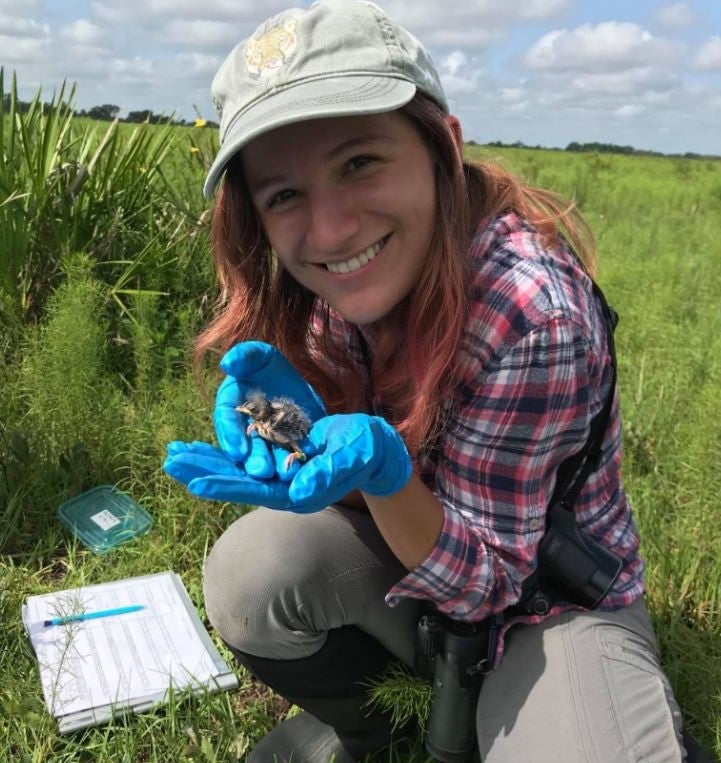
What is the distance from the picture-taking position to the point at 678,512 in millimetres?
2391

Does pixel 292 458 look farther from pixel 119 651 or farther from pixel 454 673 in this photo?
pixel 119 651

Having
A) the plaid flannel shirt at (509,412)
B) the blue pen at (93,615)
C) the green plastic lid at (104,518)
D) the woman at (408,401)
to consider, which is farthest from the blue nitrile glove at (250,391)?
the green plastic lid at (104,518)

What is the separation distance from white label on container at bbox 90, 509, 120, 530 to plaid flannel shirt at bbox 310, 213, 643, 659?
3.96 feet

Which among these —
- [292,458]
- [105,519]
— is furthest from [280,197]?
[105,519]

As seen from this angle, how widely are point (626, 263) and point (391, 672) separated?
13.6 feet

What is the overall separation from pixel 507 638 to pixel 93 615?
43.2 inches

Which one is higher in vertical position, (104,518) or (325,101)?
(325,101)

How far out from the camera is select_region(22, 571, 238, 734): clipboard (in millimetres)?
1705

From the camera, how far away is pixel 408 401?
1435 millimetres

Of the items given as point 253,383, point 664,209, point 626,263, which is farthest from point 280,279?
point 664,209

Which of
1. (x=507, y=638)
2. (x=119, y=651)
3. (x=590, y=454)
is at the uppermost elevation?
(x=590, y=454)

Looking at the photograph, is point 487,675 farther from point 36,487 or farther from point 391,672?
point 36,487

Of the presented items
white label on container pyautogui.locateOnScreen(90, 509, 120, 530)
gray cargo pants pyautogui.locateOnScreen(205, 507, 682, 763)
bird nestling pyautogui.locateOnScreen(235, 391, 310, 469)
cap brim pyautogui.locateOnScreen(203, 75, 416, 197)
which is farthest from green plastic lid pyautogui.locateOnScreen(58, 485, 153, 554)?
cap brim pyautogui.locateOnScreen(203, 75, 416, 197)

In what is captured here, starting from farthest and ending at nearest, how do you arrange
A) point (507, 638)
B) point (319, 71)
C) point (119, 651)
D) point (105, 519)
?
point (105, 519) → point (119, 651) → point (507, 638) → point (319, 71)
